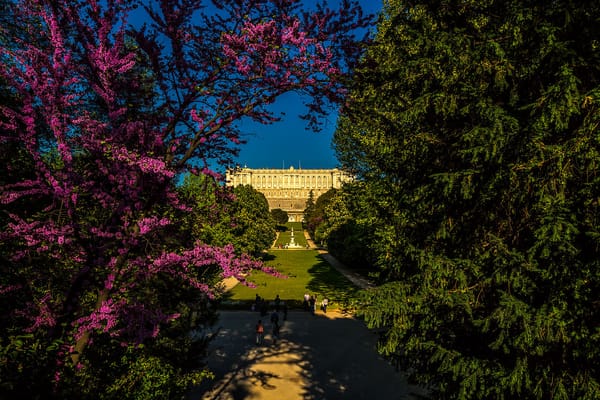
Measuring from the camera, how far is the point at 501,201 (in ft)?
18.4

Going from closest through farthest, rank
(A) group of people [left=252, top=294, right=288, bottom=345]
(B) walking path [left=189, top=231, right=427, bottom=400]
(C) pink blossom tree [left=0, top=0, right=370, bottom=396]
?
(C) pink blossom tree [left=0, top=0, right=370, bottom=396] → (B) walking path [left=189, top=231, right=427, bottom=400] → (A) group of people [left=252, top=294, right=288, bottom=345]

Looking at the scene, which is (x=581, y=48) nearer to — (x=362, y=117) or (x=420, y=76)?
(x=420, y=76)

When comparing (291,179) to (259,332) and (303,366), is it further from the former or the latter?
(303,366)

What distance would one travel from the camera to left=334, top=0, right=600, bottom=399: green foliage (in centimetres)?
471

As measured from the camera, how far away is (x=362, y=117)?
17.4 feet

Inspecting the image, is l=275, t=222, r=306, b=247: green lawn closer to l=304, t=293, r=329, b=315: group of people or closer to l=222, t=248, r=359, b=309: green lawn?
l=222, t=248, r=359, b=309: green lawn

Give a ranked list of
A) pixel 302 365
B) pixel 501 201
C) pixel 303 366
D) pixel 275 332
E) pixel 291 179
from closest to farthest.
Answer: pixel 501 201 < pixel 303 366 < pixel 302 365 < pixel 275 332 < pixel 291 179

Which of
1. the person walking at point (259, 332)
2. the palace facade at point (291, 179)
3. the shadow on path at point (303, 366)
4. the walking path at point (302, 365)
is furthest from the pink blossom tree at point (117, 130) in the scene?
the palace facade at point (291, 179)

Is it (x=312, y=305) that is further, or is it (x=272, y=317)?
(x=312, y=305)

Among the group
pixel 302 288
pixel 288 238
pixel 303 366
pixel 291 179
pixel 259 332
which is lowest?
pixel 303 366

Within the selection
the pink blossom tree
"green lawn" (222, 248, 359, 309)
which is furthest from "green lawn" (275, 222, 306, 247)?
the pink blossom tree

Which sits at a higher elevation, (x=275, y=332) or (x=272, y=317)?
(x=272, y=317)

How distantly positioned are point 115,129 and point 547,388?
6383 millimetres

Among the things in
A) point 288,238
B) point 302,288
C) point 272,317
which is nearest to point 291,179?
point 288,238
